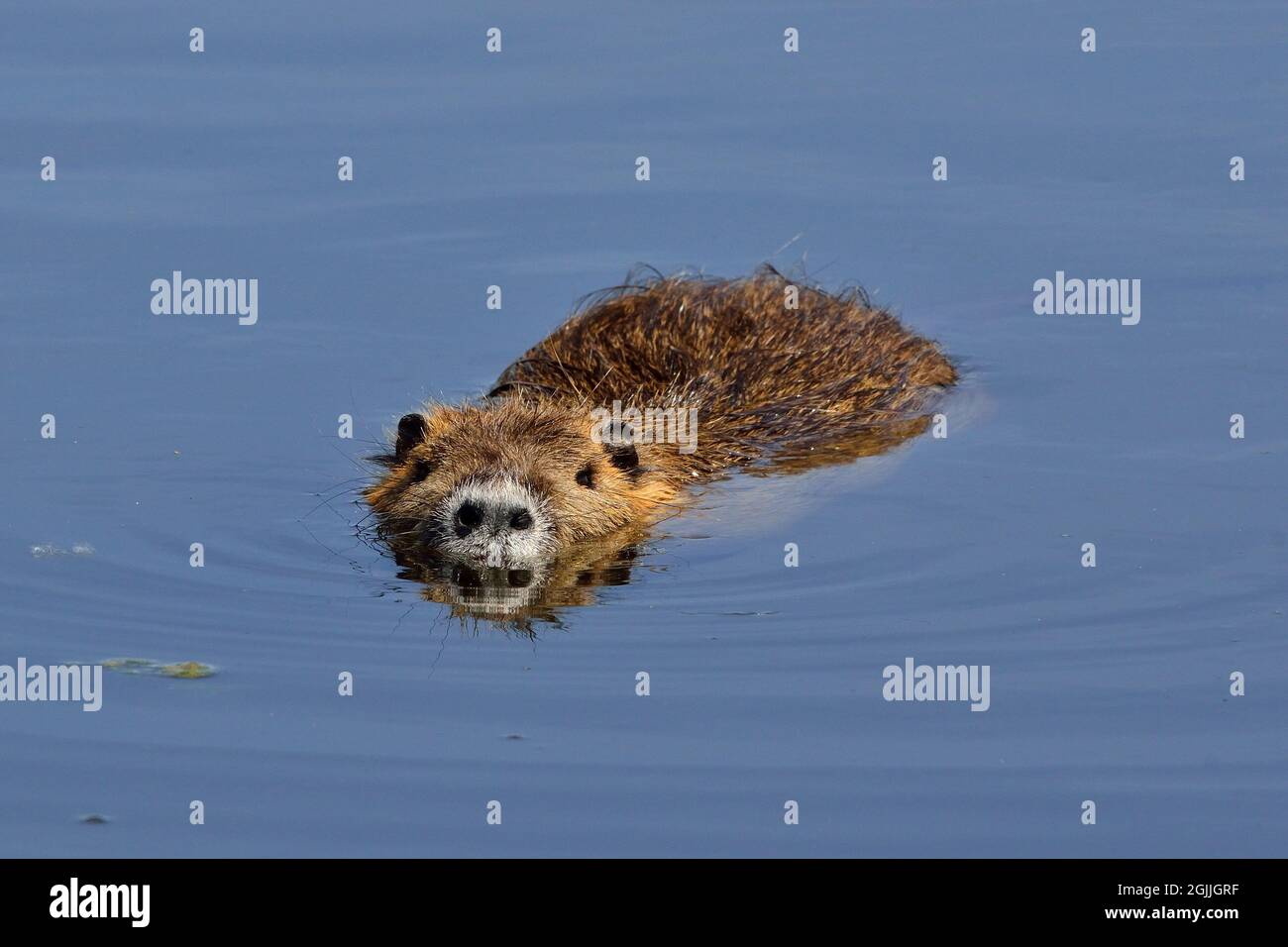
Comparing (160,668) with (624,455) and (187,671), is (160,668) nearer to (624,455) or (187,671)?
(187,671)

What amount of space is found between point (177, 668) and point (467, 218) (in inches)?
224

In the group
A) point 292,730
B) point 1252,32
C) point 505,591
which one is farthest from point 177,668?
point 1252,32

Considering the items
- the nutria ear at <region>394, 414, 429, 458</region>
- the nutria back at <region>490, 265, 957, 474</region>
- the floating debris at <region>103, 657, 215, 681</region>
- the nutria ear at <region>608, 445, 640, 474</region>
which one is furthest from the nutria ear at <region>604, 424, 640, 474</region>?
the floating debris at <region>103, 657, 215, 681</region>

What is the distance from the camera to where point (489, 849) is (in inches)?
221

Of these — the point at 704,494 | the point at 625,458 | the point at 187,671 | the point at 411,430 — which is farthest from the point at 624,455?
the point at 187,671

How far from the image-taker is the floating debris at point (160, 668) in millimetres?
6914

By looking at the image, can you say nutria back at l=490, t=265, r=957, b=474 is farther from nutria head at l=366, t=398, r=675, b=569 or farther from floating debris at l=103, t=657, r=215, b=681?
floating debris at l=103, t=657, r=215, b=681

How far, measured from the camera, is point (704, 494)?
896cm

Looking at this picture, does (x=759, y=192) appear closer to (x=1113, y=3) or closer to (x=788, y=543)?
(x=1113, y=3)

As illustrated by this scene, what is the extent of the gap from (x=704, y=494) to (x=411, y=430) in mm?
1201

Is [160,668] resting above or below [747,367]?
below

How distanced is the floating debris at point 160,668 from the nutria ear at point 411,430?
1.95m

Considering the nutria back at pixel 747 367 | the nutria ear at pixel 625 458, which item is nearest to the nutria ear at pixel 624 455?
the nutria ear at pixel 625 458

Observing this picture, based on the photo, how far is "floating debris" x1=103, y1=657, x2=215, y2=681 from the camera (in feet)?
22.7
